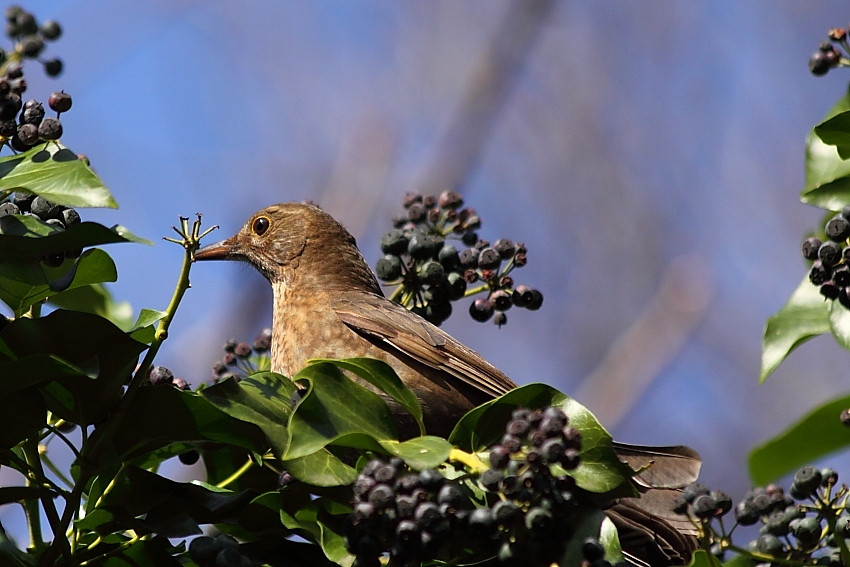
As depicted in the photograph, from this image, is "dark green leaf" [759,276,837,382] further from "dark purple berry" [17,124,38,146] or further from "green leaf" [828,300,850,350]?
"dark purple berry" [17,124,38,146]

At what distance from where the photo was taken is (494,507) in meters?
2.21

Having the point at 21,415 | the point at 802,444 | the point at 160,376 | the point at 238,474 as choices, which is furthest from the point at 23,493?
the point at 802,444

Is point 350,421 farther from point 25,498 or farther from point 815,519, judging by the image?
point 815,519

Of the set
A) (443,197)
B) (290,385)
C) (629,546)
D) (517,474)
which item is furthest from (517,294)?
(517,474)

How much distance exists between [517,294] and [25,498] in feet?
6.14

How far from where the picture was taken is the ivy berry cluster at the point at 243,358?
370cm

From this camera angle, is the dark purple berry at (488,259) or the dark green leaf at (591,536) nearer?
the dark green leaf at (591,536)

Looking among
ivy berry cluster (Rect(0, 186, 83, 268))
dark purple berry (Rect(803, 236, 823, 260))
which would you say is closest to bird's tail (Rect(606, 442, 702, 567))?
dark purple berry (Rect(803, 236, 823, 260))

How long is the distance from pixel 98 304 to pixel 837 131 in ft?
7.96

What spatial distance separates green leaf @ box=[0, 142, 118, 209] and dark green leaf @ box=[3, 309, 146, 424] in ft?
0.88

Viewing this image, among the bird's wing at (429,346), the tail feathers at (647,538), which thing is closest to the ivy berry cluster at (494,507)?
the tail feathers at (647,538)

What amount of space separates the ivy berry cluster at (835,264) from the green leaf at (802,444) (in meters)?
0.29

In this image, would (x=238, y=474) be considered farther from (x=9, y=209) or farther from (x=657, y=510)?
(x=657, y=510)

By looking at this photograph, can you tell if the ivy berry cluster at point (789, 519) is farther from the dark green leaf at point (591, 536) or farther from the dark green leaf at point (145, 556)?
the dark green leaf at point (145, 556)
